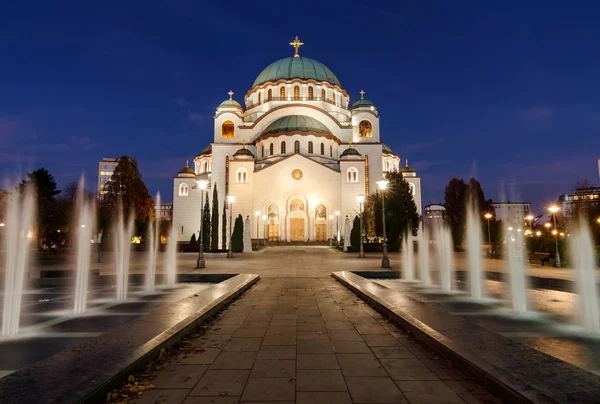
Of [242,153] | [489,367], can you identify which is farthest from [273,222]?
[489,367]

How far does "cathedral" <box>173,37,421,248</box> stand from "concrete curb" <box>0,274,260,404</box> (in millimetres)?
38486

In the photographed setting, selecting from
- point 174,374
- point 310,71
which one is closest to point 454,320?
point 174,374

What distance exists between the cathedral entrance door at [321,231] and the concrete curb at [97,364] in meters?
39.8

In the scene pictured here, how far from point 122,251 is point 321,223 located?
24594 mm

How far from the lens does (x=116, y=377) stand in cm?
350

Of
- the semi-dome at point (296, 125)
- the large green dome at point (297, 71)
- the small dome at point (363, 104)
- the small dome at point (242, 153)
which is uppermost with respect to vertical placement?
the large green dome at point (297, 71)

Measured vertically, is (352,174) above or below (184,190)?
above

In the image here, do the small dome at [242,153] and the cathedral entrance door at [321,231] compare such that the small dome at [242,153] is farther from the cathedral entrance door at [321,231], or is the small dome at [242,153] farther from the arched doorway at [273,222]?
the cathedral entrance door at [321,231]

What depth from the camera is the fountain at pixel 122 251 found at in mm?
11438

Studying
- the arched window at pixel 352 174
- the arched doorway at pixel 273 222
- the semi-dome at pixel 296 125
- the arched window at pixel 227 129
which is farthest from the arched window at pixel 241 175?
the arched window at pixel 352 174

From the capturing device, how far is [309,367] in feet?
13.6

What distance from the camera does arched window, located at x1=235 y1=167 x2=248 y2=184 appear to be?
46.7 m

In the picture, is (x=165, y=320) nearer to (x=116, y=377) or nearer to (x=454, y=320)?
(x=116, y=377)

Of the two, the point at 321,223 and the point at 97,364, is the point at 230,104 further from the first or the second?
the point at 97,364
